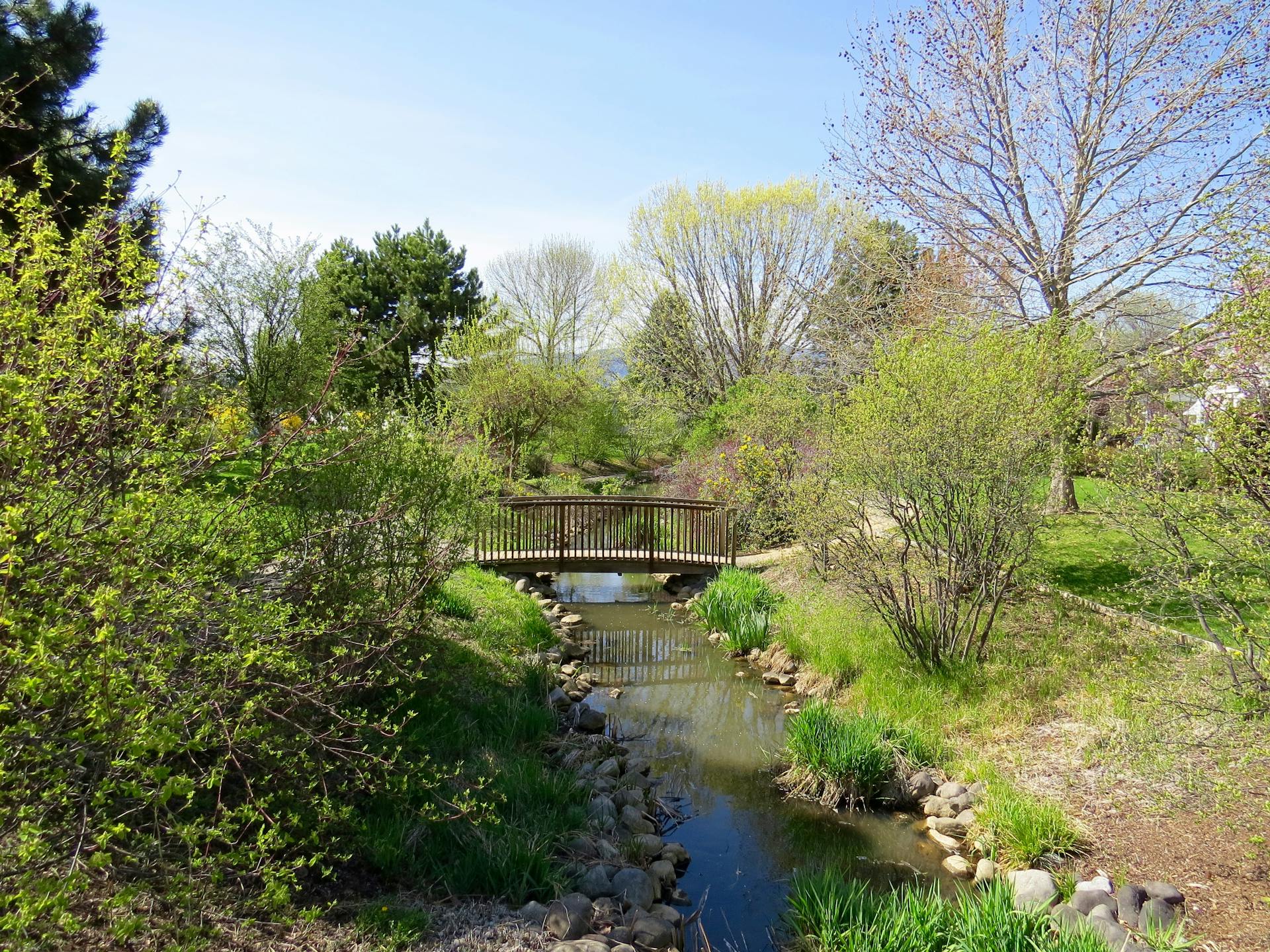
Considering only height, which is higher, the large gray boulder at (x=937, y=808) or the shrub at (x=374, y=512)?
the shrub at (x=374, y=512)

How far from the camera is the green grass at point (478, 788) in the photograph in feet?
13.7

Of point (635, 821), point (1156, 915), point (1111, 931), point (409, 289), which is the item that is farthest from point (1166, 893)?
point (409, 289)

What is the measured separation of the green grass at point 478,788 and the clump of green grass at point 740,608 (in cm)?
315

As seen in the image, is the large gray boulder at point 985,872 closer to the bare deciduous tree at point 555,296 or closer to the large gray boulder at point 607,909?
the large gray boulder at point 607,909

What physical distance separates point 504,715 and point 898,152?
9.81 metres

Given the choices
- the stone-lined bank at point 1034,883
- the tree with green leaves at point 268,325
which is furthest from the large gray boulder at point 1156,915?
the tree with green leaves at point 268,325

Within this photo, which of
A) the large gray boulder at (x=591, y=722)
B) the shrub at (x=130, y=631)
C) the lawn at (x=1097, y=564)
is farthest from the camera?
the large gray boulder at (x=591, y=722)

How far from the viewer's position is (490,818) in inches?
163

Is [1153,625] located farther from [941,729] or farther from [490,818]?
[490,818]

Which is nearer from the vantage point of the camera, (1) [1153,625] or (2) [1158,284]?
(1) [1153,625]

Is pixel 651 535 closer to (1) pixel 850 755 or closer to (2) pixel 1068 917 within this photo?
(1) pixel 850 755

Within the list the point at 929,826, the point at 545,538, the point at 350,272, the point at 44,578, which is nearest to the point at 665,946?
the point at 929,826

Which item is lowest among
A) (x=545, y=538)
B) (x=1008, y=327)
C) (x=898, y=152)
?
(x=545, y=538)

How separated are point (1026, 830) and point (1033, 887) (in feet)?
1.58
